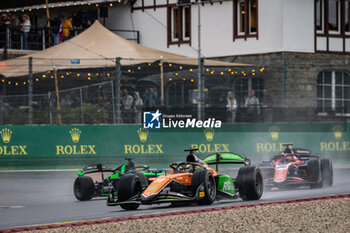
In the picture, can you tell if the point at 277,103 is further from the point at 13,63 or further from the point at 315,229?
the point at 315,229

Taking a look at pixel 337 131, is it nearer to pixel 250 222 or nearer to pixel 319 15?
pixel 319 15

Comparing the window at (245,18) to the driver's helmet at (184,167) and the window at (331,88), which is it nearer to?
the window at (331,88)

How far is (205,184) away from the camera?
12.4 meters

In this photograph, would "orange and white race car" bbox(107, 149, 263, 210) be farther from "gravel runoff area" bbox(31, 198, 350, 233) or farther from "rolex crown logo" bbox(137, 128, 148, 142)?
"rolex crown logo" bbox(137, 128, 148, 142)

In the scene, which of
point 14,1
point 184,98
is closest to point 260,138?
point 184,98

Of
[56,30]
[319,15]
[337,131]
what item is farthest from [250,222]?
[319,15]

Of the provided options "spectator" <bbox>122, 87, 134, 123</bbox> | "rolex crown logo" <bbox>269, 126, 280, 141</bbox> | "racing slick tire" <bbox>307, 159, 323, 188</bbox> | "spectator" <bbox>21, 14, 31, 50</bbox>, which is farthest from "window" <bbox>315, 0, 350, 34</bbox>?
"racing slick tire" <bbox>307, 159, 323, 188</bbox>

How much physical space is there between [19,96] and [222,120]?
5.74 meters

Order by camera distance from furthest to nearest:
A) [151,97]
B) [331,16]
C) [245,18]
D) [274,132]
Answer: [331,16], [245,18], [151,97], [274,132]

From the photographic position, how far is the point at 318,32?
3403 cm

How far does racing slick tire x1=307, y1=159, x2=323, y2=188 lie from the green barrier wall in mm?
6013

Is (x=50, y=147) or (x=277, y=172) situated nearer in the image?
(x=277, y=172)

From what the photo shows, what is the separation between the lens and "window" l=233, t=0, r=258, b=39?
112 ft

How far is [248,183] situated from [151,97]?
34.9 feet
